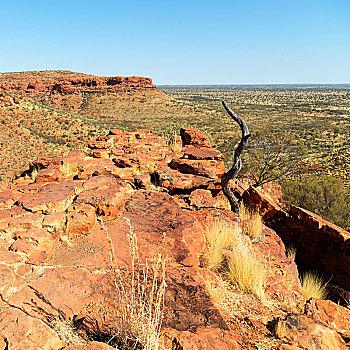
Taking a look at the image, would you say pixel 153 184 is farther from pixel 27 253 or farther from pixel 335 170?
pixel 335 170

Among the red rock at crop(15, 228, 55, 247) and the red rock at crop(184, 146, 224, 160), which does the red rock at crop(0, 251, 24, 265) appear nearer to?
the red rock at crop(15, 228, 55, 247)

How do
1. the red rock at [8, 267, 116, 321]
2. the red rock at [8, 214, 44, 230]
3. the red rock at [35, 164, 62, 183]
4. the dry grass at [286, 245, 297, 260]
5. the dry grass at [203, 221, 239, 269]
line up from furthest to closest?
the red rock at [35, 164, 62, 183] → the dry grass at [286, 245, 297, 260] → the red rock at [8, 214, 44, 230] → the dry grass at [203, 221, 239, 269] → the red rock at [8, 267, 116, 321]

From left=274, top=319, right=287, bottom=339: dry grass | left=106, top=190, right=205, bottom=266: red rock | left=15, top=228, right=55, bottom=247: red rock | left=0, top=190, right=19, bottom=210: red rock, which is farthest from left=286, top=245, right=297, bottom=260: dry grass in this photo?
left=0, top=190, right=19, bottom=210: red rock

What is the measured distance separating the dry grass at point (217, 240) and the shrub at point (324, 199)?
7728 mm

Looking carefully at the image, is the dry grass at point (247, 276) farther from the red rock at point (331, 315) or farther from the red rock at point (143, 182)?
the red rock at point (143, 182)

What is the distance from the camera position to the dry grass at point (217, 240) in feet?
10.7

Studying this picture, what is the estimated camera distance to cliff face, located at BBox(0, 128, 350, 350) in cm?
194

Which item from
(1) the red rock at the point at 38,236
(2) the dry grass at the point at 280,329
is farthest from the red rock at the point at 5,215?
(2) the dry grass at the point at 280,329

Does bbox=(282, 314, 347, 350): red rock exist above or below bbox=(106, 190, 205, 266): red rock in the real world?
below

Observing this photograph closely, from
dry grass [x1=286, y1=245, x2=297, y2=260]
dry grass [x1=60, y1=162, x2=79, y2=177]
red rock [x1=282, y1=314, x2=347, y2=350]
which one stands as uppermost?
dry grass [x1=60, y1=162, x2=79, y2=177]

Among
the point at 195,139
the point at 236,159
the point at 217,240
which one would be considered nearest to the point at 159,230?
the point at 217,240

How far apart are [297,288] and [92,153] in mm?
6203

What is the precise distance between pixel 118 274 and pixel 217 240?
6.03 ft

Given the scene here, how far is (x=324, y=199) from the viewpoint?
10.5 metres
